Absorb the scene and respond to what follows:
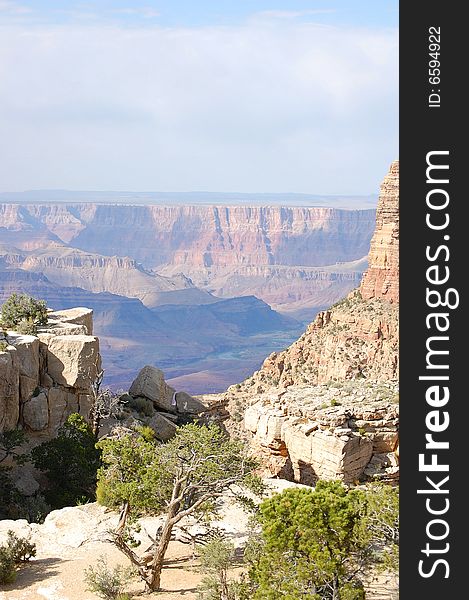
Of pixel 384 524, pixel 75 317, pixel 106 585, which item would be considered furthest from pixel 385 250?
pixel 384 524

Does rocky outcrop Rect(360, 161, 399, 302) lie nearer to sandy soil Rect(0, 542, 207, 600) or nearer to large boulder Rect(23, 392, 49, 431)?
large boulder Rect(23, 392, 49, 431)

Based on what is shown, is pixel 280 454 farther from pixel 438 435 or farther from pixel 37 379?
pixel 438 435

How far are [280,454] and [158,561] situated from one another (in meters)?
10.4

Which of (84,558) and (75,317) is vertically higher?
(75,317)

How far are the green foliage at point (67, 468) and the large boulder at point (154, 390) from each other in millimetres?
8278

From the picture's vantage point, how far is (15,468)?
31.7m

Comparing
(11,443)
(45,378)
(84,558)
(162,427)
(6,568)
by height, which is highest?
(45,378)

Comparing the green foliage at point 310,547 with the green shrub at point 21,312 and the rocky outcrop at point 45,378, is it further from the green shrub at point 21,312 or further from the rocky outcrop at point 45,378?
the green shrub at point 21,312

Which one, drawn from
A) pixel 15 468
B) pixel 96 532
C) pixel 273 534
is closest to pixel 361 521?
pixel 273 534

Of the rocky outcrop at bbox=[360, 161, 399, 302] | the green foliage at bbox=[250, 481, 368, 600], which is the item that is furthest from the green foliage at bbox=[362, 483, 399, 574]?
the rocky outcrop at bbox=[360, 161, 399, 302]

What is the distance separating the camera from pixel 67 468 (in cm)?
3012

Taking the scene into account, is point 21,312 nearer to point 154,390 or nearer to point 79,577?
point 154,390

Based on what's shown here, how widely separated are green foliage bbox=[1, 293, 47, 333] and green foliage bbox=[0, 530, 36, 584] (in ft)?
56.8

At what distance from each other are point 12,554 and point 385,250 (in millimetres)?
68697
